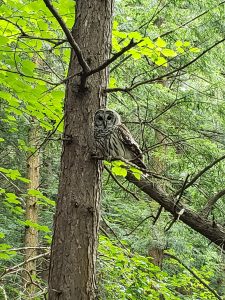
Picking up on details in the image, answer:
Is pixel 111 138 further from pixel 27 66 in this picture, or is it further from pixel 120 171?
pixel 27 66

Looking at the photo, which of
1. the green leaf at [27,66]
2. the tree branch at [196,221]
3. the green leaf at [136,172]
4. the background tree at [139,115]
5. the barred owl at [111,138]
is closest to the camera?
the barred owl at [111,138]

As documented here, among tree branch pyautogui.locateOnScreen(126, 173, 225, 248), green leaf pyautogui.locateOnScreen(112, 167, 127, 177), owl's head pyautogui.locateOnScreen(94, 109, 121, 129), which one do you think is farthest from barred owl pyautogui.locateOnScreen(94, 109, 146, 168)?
tree branch pyautogui.locateOnScreen(126, 173, 225, 248)

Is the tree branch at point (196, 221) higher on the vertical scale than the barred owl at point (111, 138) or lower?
lower

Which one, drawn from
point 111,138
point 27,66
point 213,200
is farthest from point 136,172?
point 27,66

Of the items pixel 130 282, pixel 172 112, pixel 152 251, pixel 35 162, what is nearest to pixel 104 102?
pixel 130 282

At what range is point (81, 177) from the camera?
250cm

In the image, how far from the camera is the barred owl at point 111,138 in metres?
2.55

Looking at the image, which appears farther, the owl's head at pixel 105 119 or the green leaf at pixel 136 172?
the green leaf at pixel 136 172

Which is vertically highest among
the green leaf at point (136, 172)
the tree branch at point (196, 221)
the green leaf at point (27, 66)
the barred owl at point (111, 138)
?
the green leaf at point (27, 66)

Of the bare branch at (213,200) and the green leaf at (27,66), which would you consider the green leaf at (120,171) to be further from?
the green leaf at (27,66)

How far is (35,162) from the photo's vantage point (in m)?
7.77

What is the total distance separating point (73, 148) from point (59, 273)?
726mm

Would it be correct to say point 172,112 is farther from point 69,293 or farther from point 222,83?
point 69,293

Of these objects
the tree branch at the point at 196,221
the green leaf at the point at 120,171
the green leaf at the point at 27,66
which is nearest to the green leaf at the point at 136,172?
the green leaf at the point at 120,171
